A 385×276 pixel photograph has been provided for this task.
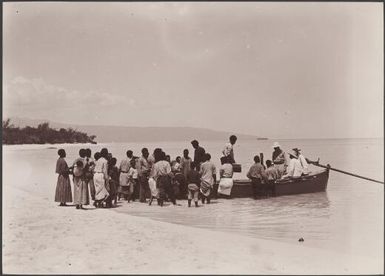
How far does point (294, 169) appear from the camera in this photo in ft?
50.1

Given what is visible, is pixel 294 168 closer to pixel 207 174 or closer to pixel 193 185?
pixel 207 174

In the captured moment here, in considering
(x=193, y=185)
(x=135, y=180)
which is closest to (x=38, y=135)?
(x=135, y=180)

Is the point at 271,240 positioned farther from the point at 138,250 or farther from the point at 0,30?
the point at 0,30

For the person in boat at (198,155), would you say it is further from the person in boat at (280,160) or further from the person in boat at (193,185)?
the person in boat at (280,160)

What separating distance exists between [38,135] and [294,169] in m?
58.6

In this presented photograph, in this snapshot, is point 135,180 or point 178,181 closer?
point 178,181

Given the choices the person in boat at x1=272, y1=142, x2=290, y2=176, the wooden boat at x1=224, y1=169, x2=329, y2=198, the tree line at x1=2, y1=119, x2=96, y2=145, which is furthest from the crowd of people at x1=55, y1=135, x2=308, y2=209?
the tree line at x1=2, y1=119, x2=96, y2=145

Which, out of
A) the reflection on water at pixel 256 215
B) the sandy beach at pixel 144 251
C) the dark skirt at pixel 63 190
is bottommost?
the sandy beach at pixel 144 251

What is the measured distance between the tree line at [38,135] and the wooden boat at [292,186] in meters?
50.1

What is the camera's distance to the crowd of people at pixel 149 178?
1212 centimetres

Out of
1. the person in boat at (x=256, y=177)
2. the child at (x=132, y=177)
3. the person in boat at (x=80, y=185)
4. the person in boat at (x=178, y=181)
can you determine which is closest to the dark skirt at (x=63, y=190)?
the person in boat at (x=80, y=185)

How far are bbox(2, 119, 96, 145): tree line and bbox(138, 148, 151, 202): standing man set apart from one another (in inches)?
1950

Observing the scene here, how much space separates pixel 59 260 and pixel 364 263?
16.8ft

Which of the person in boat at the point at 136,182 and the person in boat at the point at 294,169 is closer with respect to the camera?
the person in boat at the point at 136,182
